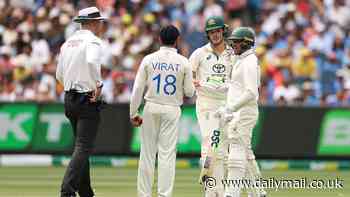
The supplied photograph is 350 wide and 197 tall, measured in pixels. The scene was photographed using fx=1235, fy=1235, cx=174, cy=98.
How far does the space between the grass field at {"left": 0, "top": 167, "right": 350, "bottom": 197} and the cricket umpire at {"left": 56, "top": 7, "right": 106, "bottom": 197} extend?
2.50 meters

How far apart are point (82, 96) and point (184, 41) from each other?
13273mm

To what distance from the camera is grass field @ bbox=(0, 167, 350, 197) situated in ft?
57.6

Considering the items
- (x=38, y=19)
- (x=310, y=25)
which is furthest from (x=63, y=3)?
(x=310, y=25)

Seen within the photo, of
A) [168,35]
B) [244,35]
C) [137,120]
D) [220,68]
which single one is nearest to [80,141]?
[137,120]

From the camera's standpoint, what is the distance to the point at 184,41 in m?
27.8

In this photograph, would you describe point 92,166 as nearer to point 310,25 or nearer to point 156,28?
point 156,28

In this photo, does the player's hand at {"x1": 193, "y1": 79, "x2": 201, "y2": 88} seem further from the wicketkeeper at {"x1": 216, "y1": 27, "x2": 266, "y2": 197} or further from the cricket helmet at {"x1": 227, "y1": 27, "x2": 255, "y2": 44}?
the cricket helmet at {"x1": 227, "y1": 27, "x2": 255, "y2": 44}

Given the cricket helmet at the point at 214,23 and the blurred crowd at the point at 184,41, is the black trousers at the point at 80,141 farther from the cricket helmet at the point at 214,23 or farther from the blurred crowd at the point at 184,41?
the blurred crowd at the point at 184,41

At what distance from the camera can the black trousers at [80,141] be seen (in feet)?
47.4

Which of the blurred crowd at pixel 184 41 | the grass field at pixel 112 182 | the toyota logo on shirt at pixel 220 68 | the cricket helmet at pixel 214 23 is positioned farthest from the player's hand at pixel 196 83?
the blurred crowd at pixel 184 41

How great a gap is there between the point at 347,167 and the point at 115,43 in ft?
21.9

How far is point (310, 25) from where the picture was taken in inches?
1114

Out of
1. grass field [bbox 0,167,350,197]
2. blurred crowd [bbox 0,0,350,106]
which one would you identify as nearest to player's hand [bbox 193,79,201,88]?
grass field [bbox 0,167,350,197]

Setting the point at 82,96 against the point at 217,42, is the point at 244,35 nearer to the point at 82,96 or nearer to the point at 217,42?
the point at 217,42
